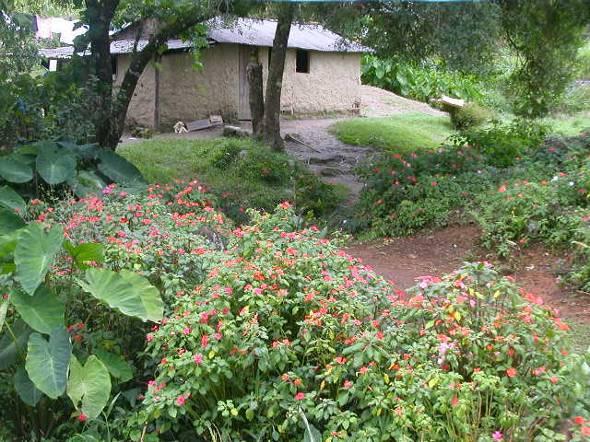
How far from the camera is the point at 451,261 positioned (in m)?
8.70

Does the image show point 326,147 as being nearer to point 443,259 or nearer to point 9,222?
point 443,259

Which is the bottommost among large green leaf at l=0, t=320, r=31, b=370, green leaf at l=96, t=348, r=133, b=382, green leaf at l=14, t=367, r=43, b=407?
green leaf at l=14, t=367, r=43, b=407

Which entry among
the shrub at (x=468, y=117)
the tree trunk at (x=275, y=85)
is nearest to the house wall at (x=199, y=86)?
the tree trunk at (x=275, y=85)

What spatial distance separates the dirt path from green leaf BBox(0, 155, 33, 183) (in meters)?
3.98

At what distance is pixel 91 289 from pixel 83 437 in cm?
81

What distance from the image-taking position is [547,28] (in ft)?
42.4

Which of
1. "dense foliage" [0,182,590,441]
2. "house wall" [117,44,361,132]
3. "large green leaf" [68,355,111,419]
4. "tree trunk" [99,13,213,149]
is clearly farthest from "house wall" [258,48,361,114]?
"large green leaf" [68,355,111,419]

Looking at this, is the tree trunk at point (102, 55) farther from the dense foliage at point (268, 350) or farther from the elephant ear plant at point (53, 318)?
the elephant ear plant at point (53, 318)

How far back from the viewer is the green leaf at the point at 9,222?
5.51 meters

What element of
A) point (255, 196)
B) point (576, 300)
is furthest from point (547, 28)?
point (576, 300)

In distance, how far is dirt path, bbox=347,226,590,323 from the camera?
22.7 feet

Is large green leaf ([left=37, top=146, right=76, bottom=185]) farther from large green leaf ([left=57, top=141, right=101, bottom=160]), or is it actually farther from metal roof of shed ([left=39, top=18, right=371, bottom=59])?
metal roof of shed ([left=39, top=18, right=371, bottom=59])

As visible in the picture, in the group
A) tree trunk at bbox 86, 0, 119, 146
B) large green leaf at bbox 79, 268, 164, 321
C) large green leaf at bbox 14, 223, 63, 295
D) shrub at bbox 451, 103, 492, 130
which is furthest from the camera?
shrub at bbox 451, 103, 492, 130

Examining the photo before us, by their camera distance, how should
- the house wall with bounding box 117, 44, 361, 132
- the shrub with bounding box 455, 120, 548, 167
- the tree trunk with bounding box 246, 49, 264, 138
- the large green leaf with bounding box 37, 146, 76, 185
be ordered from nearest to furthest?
the large green leaf with bounding box 37, 146, 76, 185 → the shrub with bounding box 455, 120, 548, 167 → the tree trunk with bounding box 246, 49, 264, 138 → the house wall with bounding box 117, 44, 361, 132
